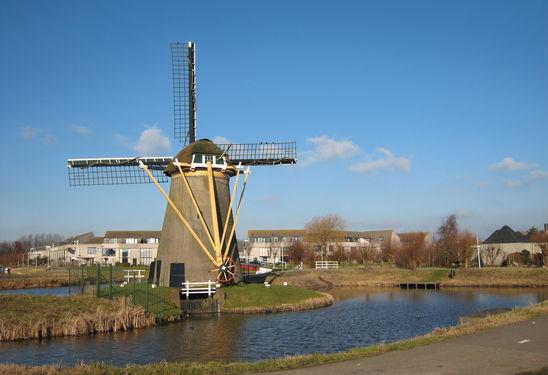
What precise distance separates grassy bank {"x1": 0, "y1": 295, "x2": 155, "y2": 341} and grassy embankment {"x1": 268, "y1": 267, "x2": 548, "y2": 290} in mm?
24502

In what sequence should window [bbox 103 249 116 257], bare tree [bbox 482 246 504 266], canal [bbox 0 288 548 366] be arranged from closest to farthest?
canal [bbox 0 288 548 366]
bare tree [bbox 482 246 504 266]
window [bbox 103 249 116 257]

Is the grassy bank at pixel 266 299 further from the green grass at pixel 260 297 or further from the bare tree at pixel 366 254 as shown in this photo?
the bare tree at pixel 366 254

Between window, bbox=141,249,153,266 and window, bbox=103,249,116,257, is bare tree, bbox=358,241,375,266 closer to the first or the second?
window, bbox=141,249,153,266

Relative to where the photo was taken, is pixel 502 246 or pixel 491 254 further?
pixel 491 254

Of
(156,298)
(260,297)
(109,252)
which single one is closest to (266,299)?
(260,297)

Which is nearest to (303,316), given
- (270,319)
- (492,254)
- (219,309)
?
(270,319)

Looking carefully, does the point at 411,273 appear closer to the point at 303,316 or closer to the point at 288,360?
the point at 303,316

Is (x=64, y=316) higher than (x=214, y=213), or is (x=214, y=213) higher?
(x=214, y=213)

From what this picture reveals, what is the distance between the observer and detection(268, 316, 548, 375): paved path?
1127cm

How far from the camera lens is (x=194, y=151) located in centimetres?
3466

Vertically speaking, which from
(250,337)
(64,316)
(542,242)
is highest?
(542,242)

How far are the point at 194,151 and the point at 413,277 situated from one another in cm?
3078

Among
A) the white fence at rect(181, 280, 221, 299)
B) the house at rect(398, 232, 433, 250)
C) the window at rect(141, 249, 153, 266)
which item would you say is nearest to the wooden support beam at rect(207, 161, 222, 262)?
the white fence at rect(181, 280, 221, 299)

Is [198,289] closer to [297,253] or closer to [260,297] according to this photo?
[260,297]
